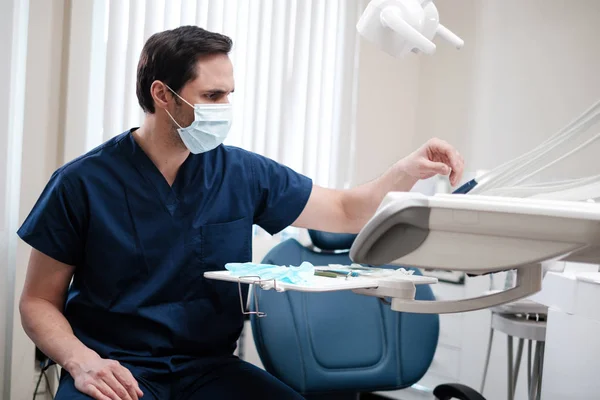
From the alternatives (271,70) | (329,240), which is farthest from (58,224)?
(271,70)

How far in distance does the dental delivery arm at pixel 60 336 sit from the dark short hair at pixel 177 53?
0.45 m

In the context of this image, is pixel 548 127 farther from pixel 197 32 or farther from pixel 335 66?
pixel 197 32

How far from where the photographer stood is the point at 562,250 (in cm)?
81

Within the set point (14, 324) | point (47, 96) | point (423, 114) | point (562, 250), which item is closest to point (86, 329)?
point (14, 324)

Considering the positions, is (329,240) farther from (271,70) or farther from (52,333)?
(271,70)

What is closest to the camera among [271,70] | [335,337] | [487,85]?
[335,337]

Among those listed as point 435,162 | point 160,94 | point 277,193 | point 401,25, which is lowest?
point 277,193

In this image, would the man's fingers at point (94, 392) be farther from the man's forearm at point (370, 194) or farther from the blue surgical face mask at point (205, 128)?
the man's forearm at point (370, 194)

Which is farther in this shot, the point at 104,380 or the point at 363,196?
the point at 363,196

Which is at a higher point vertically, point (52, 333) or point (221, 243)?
point (221, 243)

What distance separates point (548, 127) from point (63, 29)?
1972 millimetres

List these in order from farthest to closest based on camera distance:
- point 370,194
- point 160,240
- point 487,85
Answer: point 487,85 → point 370,194 → point 160,240

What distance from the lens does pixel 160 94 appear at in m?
1.61

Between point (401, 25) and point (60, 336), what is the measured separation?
0.94m
